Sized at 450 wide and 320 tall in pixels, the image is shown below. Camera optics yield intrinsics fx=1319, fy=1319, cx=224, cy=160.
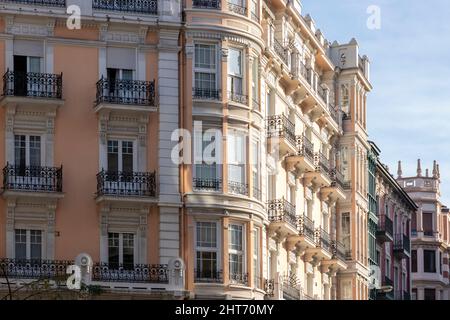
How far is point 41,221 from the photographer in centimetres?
4519

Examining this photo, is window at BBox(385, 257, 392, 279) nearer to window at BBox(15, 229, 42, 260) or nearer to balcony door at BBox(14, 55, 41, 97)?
window at BBox(15, 229, 42, 260)

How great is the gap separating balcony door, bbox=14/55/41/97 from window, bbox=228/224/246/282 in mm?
8504

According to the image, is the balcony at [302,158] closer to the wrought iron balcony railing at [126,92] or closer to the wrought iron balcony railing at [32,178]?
the wrought iron balcony railing at [126,92]

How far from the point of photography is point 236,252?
47.5 m

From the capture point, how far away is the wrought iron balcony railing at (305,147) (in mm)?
55562

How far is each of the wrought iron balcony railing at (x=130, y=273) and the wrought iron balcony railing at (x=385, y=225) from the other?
29.9 meters

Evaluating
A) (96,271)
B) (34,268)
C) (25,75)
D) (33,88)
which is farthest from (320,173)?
(34,268)

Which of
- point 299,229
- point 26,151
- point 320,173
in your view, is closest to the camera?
point 26,151

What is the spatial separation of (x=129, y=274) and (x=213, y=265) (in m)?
3.17

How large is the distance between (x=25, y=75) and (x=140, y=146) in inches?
186

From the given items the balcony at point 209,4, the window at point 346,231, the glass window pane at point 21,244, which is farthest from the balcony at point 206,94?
the window at point 346,231

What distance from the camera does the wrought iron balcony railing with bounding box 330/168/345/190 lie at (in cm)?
6169

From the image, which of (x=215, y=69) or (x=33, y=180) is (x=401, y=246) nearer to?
(x=215, y=69)
